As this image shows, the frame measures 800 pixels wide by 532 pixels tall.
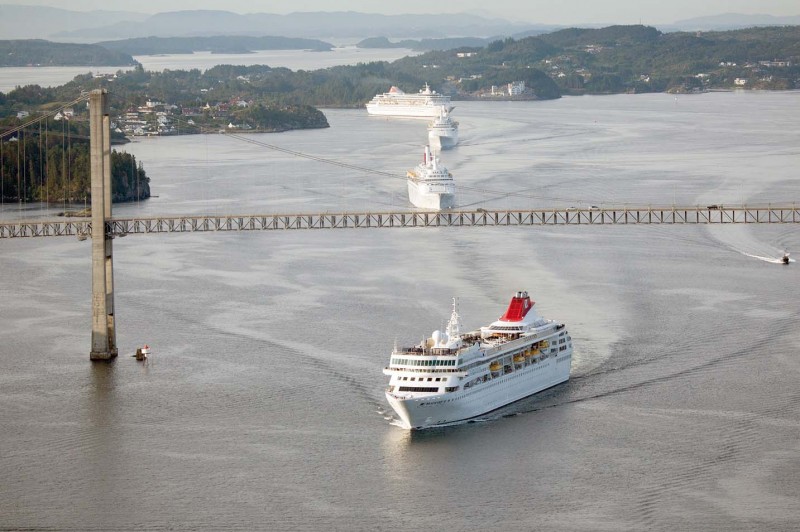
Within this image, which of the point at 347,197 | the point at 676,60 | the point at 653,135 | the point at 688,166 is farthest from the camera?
the point at 676,60

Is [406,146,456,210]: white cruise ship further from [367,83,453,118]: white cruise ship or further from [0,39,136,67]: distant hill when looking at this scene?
[0,39,136,67]: distant hill

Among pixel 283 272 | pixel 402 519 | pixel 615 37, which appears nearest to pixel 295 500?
pixel 402 519

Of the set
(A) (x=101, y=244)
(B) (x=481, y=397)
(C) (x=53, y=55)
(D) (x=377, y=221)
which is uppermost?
(C) (x=53, y=55)

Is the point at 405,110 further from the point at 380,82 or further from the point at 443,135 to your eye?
the point at 443,135

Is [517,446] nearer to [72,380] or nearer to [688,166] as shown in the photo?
[72,380]

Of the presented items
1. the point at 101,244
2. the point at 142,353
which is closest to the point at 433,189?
the point at 101,244
